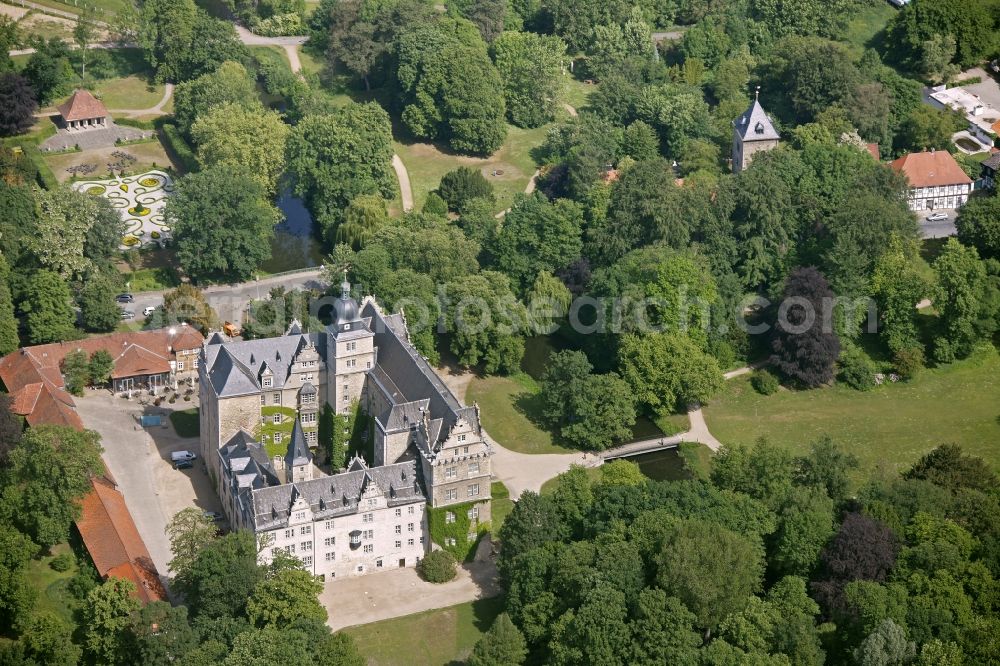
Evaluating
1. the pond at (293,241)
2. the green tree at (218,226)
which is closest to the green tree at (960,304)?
the pond at (293,241)

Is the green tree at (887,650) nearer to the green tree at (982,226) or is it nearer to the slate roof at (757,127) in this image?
the green tree at (982,226)

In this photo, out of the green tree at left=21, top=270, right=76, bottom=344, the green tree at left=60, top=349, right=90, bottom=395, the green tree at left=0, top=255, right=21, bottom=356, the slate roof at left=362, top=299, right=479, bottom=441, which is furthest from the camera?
the green tree at left=21, top=270, right=76, bottom=344

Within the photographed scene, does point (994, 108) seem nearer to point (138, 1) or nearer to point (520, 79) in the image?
point (520, 79)

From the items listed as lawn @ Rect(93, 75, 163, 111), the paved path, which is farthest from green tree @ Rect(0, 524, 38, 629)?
lawn @ Rect(93, 75, 163, 111)

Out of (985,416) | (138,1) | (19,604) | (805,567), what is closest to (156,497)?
(19,604)

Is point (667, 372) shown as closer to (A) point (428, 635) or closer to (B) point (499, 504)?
(B) point (499, 504)

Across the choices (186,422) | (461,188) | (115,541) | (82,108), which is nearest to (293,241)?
→ (461,188)

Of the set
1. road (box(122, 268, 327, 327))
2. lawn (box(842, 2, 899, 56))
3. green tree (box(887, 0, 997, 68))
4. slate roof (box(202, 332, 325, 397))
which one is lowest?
road (box(122, 268, 327, 327))

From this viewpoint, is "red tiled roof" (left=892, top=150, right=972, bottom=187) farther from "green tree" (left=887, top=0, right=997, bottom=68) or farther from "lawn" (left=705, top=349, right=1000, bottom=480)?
"lawn" (left=705, top=349, right=1000, bottom=480)
